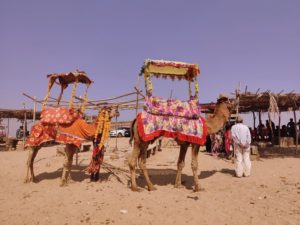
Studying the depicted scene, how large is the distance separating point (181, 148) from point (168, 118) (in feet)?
3.62

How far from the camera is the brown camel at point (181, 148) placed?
7426mm

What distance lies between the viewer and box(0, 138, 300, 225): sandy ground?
5.16 metres

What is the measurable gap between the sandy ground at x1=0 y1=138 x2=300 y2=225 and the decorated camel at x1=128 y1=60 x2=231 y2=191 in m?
0.78

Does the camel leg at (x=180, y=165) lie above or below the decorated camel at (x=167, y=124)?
below

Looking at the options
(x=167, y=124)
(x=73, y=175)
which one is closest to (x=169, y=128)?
(x=167, y=124)

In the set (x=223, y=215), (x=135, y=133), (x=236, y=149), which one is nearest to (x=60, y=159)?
(x=135, y=133)

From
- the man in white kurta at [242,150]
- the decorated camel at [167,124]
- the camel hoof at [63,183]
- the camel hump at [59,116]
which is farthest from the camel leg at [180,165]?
the camel hump at [59,116]

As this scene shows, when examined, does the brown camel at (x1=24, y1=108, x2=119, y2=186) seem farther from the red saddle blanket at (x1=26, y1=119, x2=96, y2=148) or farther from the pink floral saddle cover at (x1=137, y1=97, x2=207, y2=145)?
the pink floral saddle cover at (x1=137, y1=97, x2=207, y2=145)

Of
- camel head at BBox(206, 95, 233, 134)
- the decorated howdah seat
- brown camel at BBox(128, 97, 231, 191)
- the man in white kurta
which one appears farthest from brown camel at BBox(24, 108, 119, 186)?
the man in white kurta

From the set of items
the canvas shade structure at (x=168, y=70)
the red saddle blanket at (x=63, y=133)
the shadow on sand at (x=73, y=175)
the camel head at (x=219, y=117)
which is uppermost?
the canvas shade structure at (x=168, y=70)

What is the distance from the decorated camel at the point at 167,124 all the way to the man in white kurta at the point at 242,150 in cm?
177

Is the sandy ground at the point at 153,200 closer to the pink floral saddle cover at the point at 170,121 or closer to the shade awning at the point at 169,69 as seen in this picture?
the pink floral saddle cover at the point at 170,121

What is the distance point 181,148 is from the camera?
8.16m

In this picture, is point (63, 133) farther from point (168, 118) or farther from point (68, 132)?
point (168, 118)
